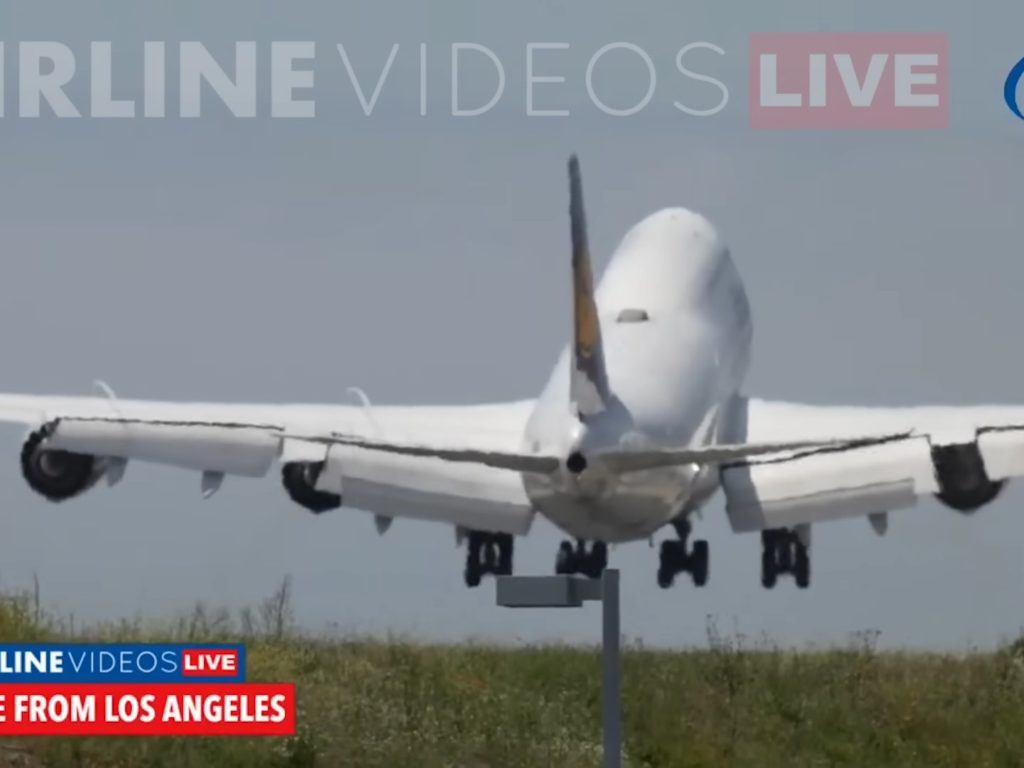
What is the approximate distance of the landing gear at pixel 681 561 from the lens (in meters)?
62.2

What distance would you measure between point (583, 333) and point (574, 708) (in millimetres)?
7084

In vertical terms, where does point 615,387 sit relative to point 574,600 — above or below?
above

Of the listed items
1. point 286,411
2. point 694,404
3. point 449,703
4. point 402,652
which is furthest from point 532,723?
point 286,411

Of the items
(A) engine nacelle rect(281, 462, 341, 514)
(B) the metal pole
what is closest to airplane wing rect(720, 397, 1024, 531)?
(A) engine nacelle rect(281, 462, 341, 514)

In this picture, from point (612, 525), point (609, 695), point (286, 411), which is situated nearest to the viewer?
point (609, 695)

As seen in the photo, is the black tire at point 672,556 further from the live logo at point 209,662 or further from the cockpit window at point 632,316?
the live logo at point 209,662

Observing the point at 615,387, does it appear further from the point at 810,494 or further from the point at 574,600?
the point at 574,600

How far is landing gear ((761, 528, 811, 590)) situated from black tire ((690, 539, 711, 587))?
1.34m

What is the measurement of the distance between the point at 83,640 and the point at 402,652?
5509 mm

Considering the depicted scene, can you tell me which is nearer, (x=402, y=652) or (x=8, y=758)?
(x=8, y=758)

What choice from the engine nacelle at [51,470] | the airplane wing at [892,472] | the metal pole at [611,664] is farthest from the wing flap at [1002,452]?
the metal pole at [611,664]

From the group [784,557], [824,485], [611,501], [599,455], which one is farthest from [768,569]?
[599,455]

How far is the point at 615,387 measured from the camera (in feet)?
189

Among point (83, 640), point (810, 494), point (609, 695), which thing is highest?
point (810, 494)
